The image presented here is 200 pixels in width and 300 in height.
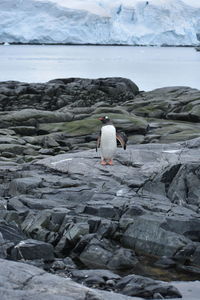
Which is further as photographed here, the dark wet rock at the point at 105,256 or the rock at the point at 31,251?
the dark wet rock at the point at 105,256

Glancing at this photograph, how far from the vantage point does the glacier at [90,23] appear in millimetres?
87000

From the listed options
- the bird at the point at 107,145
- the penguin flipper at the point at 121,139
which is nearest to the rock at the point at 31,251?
the bird at the point at 107,145

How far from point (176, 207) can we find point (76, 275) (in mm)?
2786

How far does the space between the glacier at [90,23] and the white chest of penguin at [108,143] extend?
76.0 meters

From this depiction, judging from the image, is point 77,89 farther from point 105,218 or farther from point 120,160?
point 105,218

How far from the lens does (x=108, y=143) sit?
37.8 ft

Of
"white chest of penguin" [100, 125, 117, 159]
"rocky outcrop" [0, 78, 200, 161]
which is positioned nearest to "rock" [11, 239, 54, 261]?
"white chest of penguin" [100, 125, 117, 159]

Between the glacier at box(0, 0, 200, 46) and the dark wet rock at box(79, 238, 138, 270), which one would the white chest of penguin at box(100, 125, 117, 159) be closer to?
the dark wet rock at box(79, 238, 138, 270)

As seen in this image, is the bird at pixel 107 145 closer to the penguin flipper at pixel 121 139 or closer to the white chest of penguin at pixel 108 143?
the white chest of penguin at pixel 108 143

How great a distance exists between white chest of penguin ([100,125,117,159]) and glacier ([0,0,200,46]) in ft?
249

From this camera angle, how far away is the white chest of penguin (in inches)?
448

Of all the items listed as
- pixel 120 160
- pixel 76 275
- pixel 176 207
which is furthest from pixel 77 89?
pixel 76 275

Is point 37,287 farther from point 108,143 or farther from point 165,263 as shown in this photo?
point 108,143

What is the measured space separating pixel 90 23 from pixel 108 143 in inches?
3111
